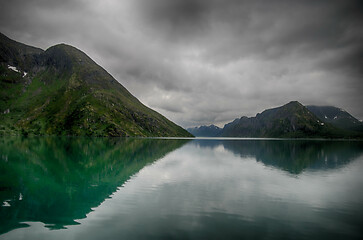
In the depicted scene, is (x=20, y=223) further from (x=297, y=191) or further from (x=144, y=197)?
Answer: (x=297, y=191)

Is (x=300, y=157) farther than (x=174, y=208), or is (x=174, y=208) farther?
(x=300, y=157)

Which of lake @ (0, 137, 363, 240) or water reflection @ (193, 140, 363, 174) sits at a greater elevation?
water reflection @ (193, 140, 363, 174)

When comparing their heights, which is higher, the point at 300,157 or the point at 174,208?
the point at 300,157

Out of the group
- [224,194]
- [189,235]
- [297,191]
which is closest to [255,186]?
[297,191]

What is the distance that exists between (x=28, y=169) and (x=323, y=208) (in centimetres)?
4863


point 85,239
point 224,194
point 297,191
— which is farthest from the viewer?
point 297,191

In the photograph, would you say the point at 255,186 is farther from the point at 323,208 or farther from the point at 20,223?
the point at 20,223

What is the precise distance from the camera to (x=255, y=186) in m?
31.6

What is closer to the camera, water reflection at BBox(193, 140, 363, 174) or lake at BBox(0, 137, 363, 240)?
lake at BBox(0, 137, 363, 240)

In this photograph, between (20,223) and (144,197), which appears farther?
(144,197)

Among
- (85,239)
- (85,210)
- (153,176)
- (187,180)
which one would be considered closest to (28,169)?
(153,176)

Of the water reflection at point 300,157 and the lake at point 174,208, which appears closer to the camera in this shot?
the lake at point 174,208

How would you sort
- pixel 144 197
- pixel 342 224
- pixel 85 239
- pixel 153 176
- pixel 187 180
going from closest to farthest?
1. pixel 85 239
2. pixel 342 224
3. pixel 144 197
4. pixel 187 180
5. pixel 153 176

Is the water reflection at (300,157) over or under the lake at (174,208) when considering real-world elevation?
over
